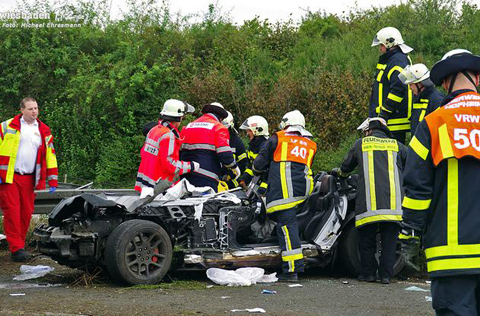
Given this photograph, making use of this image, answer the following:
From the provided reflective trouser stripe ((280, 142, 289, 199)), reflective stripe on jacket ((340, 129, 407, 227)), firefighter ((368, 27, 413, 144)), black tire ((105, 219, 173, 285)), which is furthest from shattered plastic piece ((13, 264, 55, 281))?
firefighter ((368, 27, 413, 144))

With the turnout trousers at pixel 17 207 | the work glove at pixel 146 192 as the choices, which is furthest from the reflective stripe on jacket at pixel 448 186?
the turnout trousers at pixel 17 207

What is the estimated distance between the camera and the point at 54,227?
8914 millimetres

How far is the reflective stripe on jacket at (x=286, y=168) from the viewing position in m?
9.34

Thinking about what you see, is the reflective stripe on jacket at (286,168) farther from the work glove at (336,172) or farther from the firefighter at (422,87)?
the firefighter at (422,87)

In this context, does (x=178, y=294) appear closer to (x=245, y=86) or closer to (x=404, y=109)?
(x=404, y=109)

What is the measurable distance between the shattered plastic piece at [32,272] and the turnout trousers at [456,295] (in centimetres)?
593

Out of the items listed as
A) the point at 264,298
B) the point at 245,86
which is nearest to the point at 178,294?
the point at 264,298

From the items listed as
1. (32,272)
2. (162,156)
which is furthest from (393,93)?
(32,272)

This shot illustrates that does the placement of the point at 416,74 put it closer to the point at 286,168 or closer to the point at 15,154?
the point at 286,168

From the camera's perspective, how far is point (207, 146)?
10.2m

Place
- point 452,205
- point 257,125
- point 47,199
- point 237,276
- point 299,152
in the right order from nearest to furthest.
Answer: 1. point 452,205
2. point 237,276
3. point 299,152
4. point 257,125
5. point 47,199

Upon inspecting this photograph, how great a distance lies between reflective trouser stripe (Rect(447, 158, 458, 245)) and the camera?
4.79 metres

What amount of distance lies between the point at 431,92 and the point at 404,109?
98 centimetres

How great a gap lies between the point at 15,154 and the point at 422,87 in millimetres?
5448
